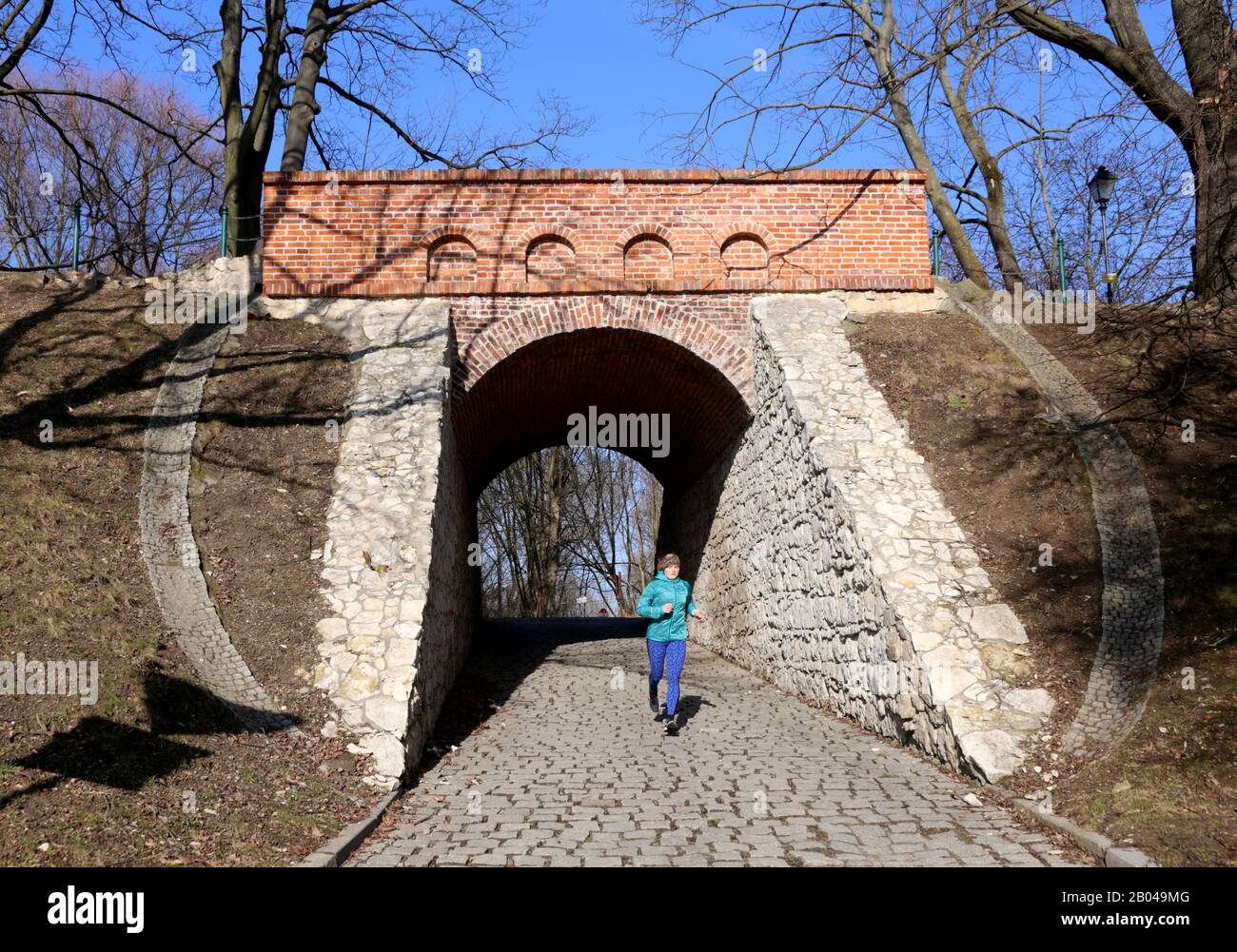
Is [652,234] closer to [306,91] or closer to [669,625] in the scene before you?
[669,625]

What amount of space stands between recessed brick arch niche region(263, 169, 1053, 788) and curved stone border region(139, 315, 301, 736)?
3.74 feet

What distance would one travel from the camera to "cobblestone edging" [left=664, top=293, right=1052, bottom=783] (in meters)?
6.41

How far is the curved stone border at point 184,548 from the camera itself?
20.9ft

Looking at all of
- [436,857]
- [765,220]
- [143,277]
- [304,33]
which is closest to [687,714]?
[436,857]

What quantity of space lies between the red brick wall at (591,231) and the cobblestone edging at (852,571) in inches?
32.2

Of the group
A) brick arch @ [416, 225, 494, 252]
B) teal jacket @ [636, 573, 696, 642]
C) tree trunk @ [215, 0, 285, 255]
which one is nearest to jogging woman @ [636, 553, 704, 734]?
teal jacket @ [636, 573, 696, 642]

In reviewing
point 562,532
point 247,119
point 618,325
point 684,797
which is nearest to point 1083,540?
point 684,797

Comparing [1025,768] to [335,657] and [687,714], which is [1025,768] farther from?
[335,657]

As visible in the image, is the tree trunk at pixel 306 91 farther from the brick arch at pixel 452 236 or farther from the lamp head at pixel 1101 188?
the lamp head at pixel 1101 188

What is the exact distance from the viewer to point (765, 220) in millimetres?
11422

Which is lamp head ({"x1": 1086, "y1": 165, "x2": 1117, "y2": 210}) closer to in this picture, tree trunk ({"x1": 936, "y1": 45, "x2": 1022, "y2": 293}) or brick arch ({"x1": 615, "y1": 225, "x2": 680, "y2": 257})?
tree trunk ({"x1": 936, "y1": 45, "x2": 1022, "y2": 293})

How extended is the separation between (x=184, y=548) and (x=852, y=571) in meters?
5.86

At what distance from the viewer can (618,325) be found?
35.7 feet
